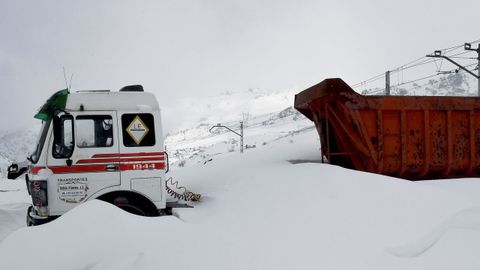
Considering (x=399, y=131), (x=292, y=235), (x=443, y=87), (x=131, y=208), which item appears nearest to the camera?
(x=292, y=235)

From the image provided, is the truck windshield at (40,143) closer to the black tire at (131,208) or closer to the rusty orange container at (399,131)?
the black tire at (131,208)

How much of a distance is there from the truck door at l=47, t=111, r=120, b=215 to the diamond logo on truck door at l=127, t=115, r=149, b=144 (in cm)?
24

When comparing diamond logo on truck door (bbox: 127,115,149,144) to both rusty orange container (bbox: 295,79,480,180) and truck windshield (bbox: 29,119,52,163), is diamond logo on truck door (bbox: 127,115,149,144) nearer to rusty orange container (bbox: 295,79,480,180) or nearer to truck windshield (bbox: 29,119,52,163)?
truck windshield (bbox: 29,119,52,163)

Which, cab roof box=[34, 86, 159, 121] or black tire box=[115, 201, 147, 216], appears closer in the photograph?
cab roof box=[34, 86, 159, 121]

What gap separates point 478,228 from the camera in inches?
187

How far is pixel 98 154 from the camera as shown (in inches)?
236

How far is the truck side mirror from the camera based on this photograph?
5.80 metres

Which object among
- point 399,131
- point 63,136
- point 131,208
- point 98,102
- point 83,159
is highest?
point 98,102

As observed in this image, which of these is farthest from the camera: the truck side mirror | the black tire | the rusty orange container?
the rusty orange container

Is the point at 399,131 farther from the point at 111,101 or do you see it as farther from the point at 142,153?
the point at 111,101

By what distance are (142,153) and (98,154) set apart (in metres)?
0.70

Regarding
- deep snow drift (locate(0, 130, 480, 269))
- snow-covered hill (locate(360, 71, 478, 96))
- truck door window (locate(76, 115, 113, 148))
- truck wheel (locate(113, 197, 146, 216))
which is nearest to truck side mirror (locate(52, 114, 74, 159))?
truck door window (locate(76, 115, 113, 148))

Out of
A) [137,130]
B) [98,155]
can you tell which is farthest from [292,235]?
[98,155]

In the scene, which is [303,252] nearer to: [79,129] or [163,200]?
[163,200]
